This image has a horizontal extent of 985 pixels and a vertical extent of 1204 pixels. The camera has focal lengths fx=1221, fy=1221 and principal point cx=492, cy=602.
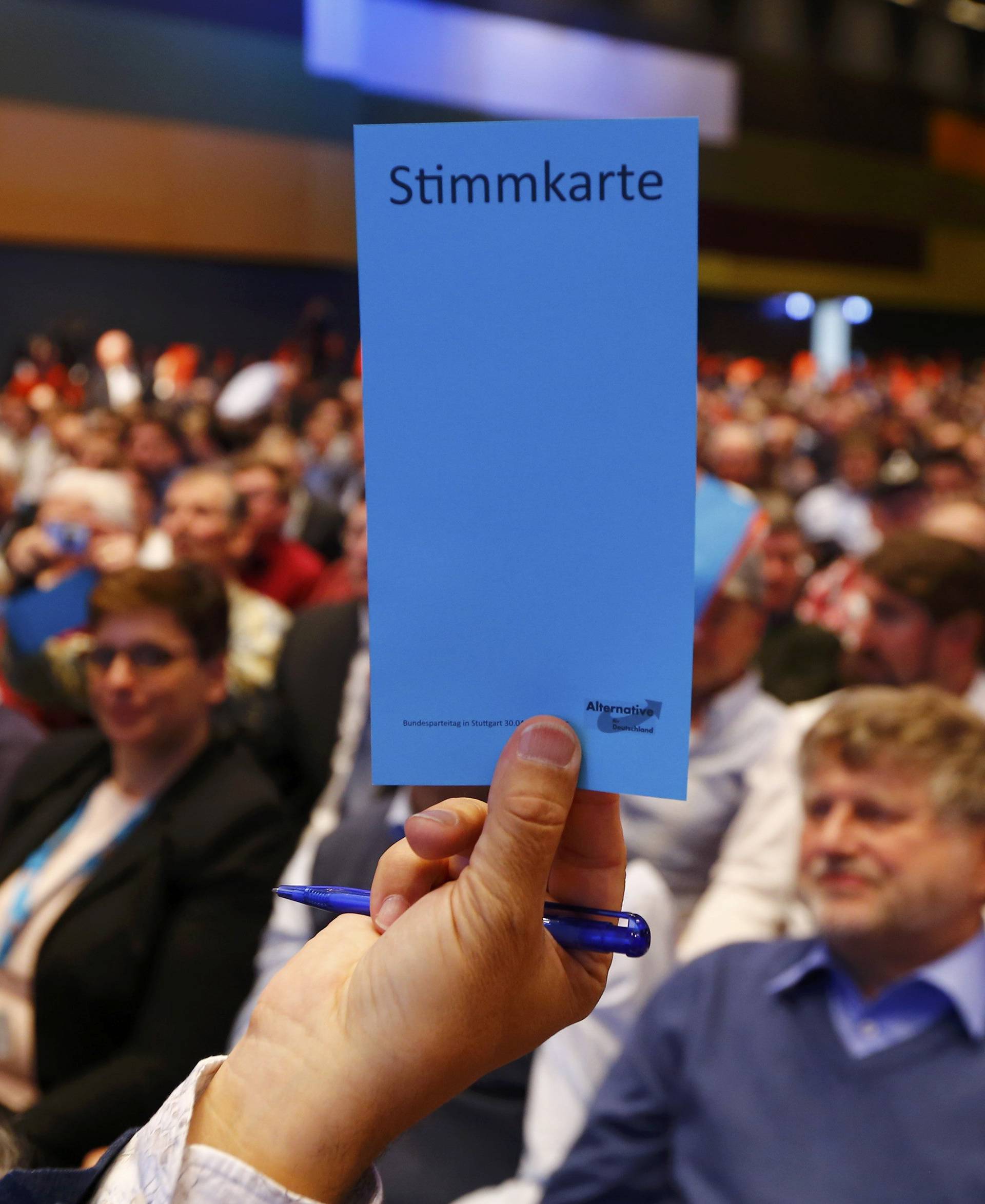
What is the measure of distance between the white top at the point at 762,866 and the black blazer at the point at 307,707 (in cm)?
108

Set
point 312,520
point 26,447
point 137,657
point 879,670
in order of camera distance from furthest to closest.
A: point 26,447, point 312,520, point 879,670, point 137,657

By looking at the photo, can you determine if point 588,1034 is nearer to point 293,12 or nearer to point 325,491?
point 325,491

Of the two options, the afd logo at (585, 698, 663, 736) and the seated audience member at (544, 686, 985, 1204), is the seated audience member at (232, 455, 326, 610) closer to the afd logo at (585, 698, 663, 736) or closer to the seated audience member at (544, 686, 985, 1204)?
the seated audience member at (544, 686, 985, 1204)

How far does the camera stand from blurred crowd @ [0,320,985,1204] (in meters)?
1.38

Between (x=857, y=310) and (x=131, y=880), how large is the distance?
22.5 metres

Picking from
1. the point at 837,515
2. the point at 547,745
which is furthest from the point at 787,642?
the point at 837,515

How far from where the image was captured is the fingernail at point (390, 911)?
2.33ft

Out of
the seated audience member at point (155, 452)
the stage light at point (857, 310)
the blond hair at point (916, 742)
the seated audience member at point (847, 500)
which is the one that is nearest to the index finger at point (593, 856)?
the blond hair at point (916, 742)

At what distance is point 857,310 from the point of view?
73.5 ft

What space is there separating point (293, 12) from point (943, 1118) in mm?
13745

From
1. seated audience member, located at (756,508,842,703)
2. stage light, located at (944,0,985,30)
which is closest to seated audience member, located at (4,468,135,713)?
seated audience member, located at (756,508,842,703)

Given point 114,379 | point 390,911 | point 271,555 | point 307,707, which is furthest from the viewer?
point 114,379

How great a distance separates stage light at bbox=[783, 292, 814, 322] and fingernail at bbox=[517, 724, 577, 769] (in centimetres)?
2155

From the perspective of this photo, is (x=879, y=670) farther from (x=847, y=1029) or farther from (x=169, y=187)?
(x=169, y=187)
